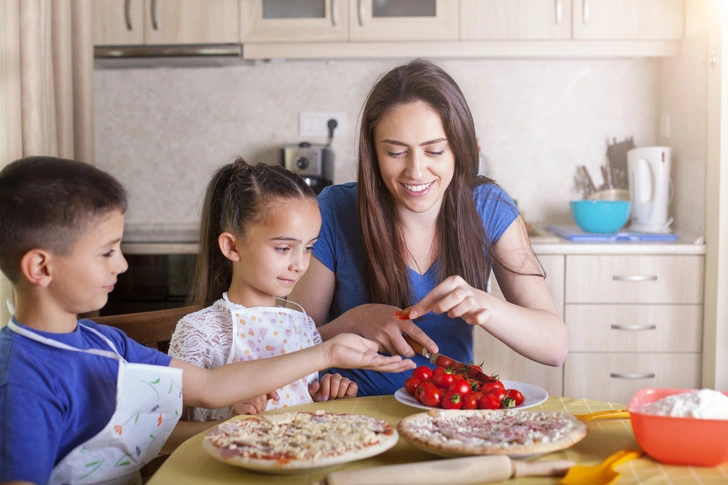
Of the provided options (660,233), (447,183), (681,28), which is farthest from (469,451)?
(681,28)

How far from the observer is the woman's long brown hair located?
1.63 m

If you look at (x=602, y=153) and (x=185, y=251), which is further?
(x=602, y=153)

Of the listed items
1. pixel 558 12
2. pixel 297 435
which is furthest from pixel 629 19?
pixel 297 435

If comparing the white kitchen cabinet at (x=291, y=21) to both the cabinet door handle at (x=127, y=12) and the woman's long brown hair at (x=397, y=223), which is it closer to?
the cabinet door handle at (x=127, y=12)

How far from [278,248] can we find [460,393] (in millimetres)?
471

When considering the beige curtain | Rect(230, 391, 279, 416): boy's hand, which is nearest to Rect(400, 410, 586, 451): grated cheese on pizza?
Rect(230, 391, 279, 416): boy's hand

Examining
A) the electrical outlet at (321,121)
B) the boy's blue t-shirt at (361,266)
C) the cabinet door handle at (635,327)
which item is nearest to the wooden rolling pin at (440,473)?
the boy's blue t-shirt at (361,266)

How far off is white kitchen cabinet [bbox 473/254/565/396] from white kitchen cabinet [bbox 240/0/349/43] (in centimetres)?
121

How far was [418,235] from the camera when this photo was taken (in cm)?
172

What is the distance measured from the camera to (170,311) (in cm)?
161

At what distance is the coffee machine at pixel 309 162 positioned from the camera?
3.20 m

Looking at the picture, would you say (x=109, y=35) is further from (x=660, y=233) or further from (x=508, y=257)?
(x=660, y=233)

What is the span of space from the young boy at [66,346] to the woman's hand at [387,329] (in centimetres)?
43

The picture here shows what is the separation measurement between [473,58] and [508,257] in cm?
189
